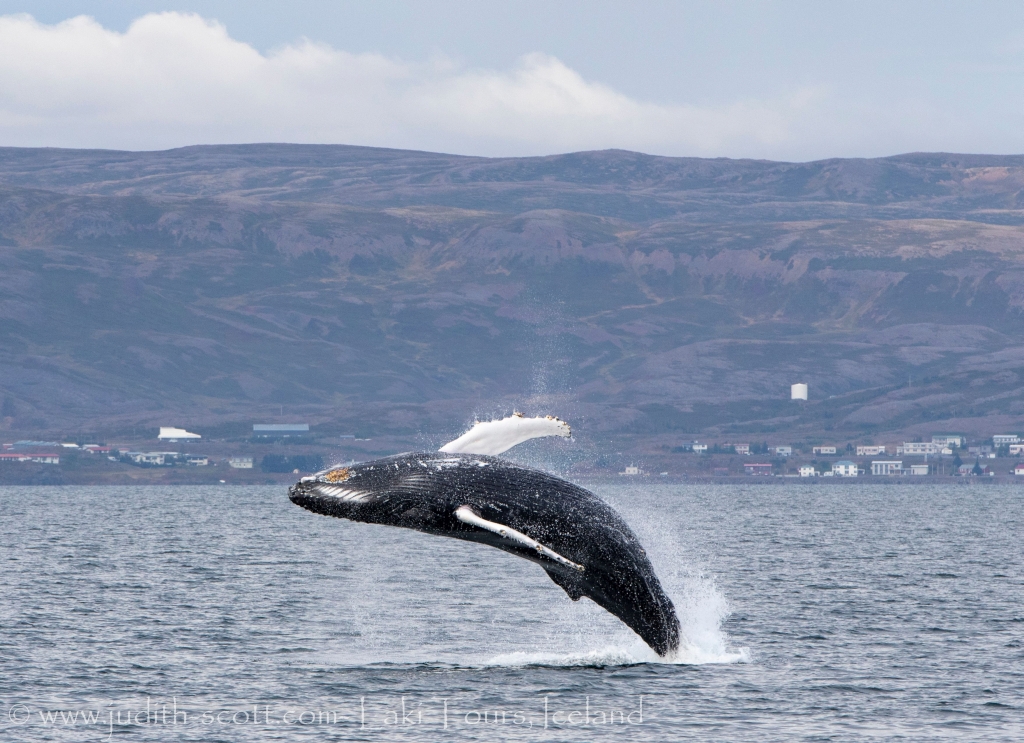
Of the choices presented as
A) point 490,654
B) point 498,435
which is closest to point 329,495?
point 498,435

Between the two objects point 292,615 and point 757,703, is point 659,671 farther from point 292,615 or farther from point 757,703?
point 292,615

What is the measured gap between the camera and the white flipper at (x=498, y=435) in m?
28.7

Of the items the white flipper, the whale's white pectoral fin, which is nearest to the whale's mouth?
the white flipper

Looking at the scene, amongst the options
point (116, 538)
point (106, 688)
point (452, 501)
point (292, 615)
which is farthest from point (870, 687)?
point (116, 538)

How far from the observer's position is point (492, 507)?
2845 cm

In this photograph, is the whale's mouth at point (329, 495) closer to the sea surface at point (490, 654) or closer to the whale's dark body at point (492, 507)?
the whale's dark body at point (492, 507)

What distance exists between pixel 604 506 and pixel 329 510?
5649mm

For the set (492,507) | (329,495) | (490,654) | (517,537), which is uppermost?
(329,495)

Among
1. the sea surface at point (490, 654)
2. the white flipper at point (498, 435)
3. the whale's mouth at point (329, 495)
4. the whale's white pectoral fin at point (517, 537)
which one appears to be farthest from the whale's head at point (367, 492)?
the sea surface at point (490, 654)

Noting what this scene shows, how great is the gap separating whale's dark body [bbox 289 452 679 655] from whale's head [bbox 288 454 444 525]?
0.06 feet

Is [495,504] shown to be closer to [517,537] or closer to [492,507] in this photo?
[492,507]

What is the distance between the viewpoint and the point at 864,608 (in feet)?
191

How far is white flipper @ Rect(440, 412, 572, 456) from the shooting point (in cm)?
2873

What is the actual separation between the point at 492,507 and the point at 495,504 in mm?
93
